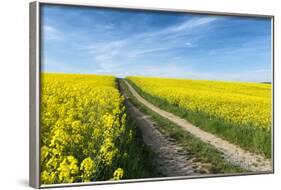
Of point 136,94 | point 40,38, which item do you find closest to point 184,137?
point 136,94

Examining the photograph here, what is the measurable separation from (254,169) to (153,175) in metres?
1.65

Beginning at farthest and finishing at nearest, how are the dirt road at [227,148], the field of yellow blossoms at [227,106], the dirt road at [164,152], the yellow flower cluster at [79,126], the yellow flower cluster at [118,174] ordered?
1. the field of yellow blossoms at [227,106]
2. the dirt road at [227,148]
3. the dirt road at [164,152]
4. the yellow flower cluster at [118,174]
5. the yellow flower cluster at [79,126]

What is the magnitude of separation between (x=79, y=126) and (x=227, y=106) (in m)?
2.47

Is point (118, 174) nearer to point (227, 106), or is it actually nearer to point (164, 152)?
point (164, 152)

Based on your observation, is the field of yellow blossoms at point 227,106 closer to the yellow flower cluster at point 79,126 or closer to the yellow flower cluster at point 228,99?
the yellow flower cluster at point 228,99

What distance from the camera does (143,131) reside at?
949 cm

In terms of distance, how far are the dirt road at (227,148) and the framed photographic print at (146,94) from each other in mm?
16

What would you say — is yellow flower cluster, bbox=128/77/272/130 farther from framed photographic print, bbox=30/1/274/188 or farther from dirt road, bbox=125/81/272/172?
dirt road, bbox=125/81/272/172

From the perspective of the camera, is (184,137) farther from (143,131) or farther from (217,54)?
(217,54)

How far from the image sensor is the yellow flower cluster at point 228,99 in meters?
10.0

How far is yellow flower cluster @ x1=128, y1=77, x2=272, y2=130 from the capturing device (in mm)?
10039

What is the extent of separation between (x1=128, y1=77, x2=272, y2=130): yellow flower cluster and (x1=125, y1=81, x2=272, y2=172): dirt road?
Result: 29 cm

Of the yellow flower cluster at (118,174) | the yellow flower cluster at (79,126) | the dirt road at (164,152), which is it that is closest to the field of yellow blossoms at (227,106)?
the dirt road at (164,152)

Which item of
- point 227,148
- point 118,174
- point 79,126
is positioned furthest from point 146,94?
point 227,148
